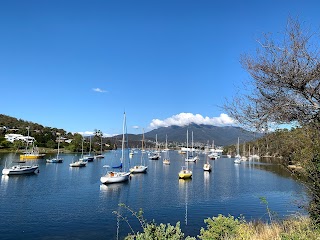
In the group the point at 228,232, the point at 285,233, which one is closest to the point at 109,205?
the point at 228,232

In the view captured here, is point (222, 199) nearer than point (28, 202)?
No

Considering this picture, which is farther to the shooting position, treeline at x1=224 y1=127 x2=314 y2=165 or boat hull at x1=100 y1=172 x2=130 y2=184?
boat hull at x1=100 y1=172 x2=130 y2=184

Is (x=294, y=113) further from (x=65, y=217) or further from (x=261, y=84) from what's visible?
(x=65, y=217)

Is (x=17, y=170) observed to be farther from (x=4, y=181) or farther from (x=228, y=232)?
(x=228, y=232)

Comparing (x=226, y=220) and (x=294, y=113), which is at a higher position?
(x=294, y=113)

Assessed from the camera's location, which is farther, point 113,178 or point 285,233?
point 113,178

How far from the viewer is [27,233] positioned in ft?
60.8

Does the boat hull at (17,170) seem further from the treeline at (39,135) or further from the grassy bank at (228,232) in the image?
the treeline at (39,135)

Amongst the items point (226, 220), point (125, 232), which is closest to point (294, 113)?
point (226, 220)

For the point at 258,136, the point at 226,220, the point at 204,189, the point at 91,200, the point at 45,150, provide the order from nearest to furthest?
the point at 258,136 < the point at 226,220 < the point at 91,200 < the point at 204,189 < the point at 45,150

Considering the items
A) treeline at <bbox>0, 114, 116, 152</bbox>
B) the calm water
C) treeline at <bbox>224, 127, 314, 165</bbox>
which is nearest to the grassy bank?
treeline at <bbox>224, 127, 314, 165</bbox>

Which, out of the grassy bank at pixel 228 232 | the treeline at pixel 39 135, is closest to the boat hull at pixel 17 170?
the grassy bank at pixel 228 232

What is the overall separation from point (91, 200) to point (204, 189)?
51.9 feet

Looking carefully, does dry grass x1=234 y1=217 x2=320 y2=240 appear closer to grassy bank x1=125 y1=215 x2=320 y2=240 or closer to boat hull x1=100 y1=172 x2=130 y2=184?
grassy bank x1=125 y1=215 x2=320 y2=240
